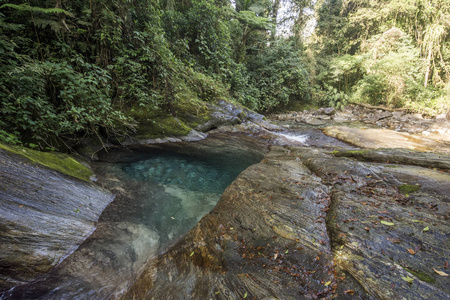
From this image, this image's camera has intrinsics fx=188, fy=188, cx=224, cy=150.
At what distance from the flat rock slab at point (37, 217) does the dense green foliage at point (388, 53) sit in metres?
17.6

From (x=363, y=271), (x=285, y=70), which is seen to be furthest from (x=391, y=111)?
(x=363, y=271)

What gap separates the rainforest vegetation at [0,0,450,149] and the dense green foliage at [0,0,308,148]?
3 cm

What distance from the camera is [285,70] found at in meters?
14.2

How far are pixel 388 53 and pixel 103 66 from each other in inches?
766

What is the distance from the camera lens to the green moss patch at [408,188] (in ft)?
10.2

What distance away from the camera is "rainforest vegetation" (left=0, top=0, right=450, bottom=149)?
3824mm

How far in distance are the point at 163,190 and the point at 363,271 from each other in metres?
3.70

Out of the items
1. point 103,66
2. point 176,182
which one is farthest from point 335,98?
point 103,66

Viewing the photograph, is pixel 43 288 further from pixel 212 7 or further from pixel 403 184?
pixel 212 7

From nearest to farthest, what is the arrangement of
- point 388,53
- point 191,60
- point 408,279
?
point 408,279, point 191,60, point 388,53

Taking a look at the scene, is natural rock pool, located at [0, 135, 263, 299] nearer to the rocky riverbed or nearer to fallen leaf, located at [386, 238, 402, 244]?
the rocky riverbed

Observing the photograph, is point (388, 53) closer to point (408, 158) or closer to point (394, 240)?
point (408, 158)

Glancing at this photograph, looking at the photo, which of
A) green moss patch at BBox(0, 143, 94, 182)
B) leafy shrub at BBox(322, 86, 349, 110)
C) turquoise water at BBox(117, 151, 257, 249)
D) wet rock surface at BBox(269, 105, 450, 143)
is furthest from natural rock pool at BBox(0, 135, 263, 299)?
A: leafy shrub at BBox(322, 86, 349, 110)

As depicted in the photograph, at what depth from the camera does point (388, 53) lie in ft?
48.2
